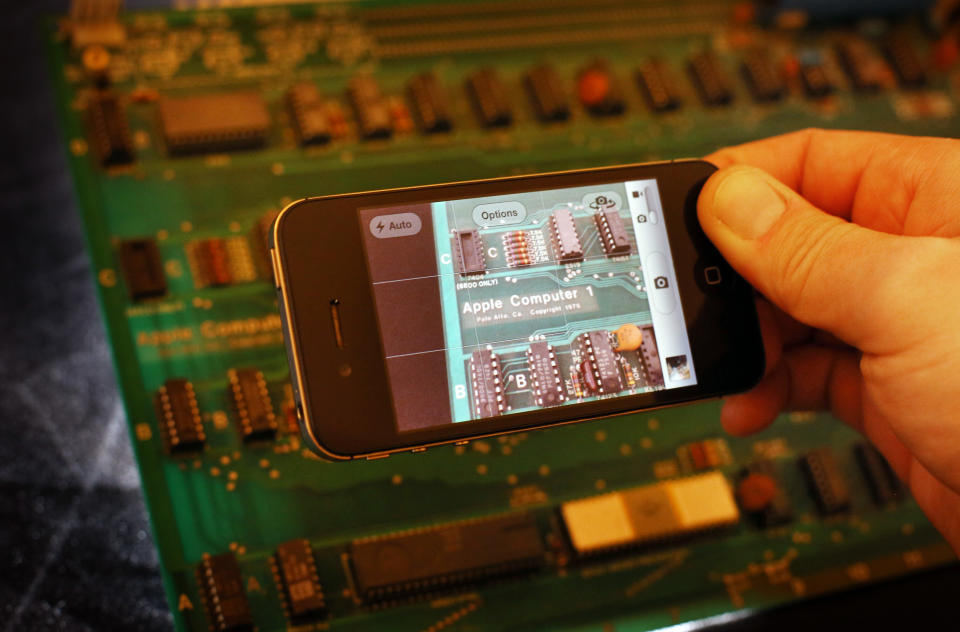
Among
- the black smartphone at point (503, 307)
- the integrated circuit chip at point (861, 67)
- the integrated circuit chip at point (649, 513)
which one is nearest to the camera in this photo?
the black smartphone at point (503, 307)

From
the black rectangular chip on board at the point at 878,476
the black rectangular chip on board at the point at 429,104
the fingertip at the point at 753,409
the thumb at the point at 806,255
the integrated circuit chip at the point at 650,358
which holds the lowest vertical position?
the black rectangular chip on board at the point at 878,476

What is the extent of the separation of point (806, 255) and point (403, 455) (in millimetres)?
978

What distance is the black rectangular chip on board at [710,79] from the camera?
250 cm

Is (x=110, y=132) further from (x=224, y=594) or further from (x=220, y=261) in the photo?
(x=224, y=594)

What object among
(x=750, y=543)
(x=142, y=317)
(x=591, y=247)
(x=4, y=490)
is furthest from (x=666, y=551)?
(x=4, y=490)

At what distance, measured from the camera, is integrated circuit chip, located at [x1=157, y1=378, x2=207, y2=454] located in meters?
1.85

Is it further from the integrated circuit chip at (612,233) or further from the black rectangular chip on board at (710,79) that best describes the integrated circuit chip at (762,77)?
the integrated circuit chip at (612,233)

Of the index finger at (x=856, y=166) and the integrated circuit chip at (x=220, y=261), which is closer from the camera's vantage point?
the index finger at (x=856, y=166)

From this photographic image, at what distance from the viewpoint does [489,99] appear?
92.0 inches

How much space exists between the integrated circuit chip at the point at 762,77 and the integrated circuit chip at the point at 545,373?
1314 mm

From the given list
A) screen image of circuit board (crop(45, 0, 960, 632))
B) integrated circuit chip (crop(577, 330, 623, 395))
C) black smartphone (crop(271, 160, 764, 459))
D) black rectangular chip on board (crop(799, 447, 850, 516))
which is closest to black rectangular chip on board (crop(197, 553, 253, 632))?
screen image of circuit board (crop(45, 0, 960, 632))

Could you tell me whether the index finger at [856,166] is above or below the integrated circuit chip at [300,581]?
above

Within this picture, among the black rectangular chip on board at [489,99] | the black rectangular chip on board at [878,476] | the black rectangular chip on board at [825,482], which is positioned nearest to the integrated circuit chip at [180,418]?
the black rectangular chip on board at [489,99]

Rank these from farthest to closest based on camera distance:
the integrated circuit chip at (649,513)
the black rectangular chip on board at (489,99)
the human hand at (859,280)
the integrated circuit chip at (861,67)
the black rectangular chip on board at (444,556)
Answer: the integrated circuit chip at (861,67)
the black rectangular chip on board at (489,99)
the integrated circuit chip at (649,513)
the black rectangular chip on board at (444,556)
the human hand at (859,280)
